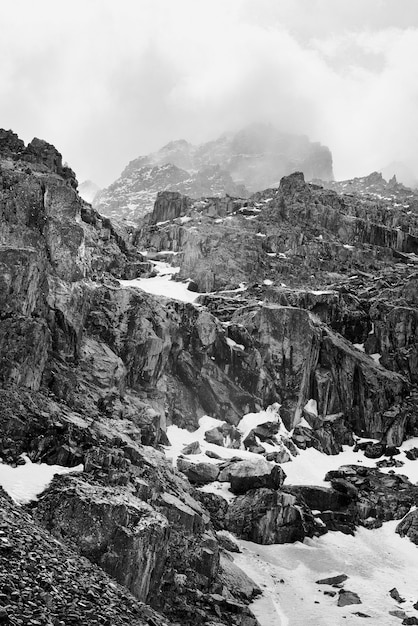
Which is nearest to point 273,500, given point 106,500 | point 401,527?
point 401,527

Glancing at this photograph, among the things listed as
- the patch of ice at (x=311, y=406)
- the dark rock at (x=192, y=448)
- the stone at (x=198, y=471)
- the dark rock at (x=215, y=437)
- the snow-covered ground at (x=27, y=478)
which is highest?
the patch of ice at (x=311, y=406)

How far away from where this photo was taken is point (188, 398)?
73.4m

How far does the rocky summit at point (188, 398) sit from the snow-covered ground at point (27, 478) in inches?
8.0

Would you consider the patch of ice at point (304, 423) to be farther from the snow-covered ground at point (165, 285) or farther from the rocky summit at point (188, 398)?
the snow-covered ground at point (165, 285)

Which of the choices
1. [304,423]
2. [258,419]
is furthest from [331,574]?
[304,423]

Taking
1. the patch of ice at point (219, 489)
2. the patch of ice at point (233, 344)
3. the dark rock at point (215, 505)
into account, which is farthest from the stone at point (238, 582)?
the patch of ice at point (233, 344)

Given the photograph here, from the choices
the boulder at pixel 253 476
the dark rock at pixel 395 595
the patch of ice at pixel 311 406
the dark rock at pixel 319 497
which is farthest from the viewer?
the patch of ice at pixel 311 406

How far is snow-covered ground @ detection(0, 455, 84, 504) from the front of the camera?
85.1 feet

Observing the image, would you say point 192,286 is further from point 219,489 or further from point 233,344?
point 219,489

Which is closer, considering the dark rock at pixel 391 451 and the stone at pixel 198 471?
the stone at pixel 198 471

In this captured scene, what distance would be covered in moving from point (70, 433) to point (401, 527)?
3996 centimetres

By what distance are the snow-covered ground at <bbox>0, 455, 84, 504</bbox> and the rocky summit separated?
202mm

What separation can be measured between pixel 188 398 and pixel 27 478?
45.9 metres

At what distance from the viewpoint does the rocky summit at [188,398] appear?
26531 mm
